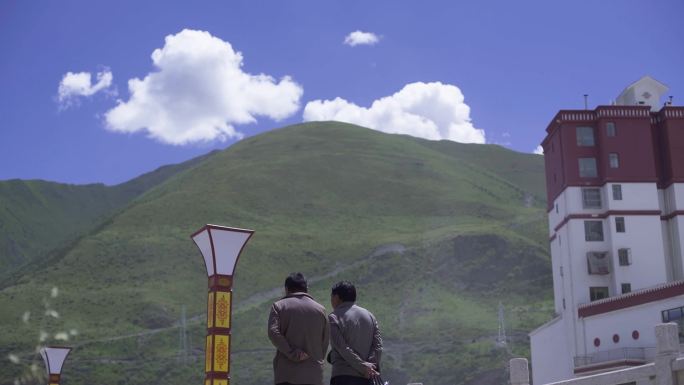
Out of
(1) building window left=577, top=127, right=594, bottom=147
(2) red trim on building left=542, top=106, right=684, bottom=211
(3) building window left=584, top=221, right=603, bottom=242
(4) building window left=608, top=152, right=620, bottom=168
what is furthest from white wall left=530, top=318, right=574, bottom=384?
(1) building window left=577, top=127, right=594, bottom=147

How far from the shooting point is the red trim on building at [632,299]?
126 feet

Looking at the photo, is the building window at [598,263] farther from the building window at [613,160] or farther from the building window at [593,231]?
the building window at [613,160]

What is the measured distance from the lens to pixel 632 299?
40281 mm

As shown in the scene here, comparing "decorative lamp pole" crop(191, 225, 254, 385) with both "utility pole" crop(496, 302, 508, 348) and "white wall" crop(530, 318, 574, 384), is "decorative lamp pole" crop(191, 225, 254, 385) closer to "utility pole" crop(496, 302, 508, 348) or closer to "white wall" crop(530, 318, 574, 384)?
"white wall" crop(530, 318, 574, 384)

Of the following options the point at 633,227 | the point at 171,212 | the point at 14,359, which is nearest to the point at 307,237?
the point at 171,212

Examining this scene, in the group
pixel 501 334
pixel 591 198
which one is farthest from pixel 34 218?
pixel 591 198

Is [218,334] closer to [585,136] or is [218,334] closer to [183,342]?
[585,136]

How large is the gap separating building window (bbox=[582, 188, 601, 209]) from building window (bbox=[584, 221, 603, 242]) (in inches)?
35.2

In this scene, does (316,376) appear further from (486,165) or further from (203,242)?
(486,165)

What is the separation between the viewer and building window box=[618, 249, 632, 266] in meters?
44.7

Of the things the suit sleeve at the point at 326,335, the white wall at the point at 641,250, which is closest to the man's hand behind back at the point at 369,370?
the suit sleeve at the point at 326,335

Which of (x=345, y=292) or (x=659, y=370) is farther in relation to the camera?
(x=659, y=370)

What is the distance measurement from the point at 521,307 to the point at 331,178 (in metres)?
52.9

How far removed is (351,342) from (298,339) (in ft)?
2.32
